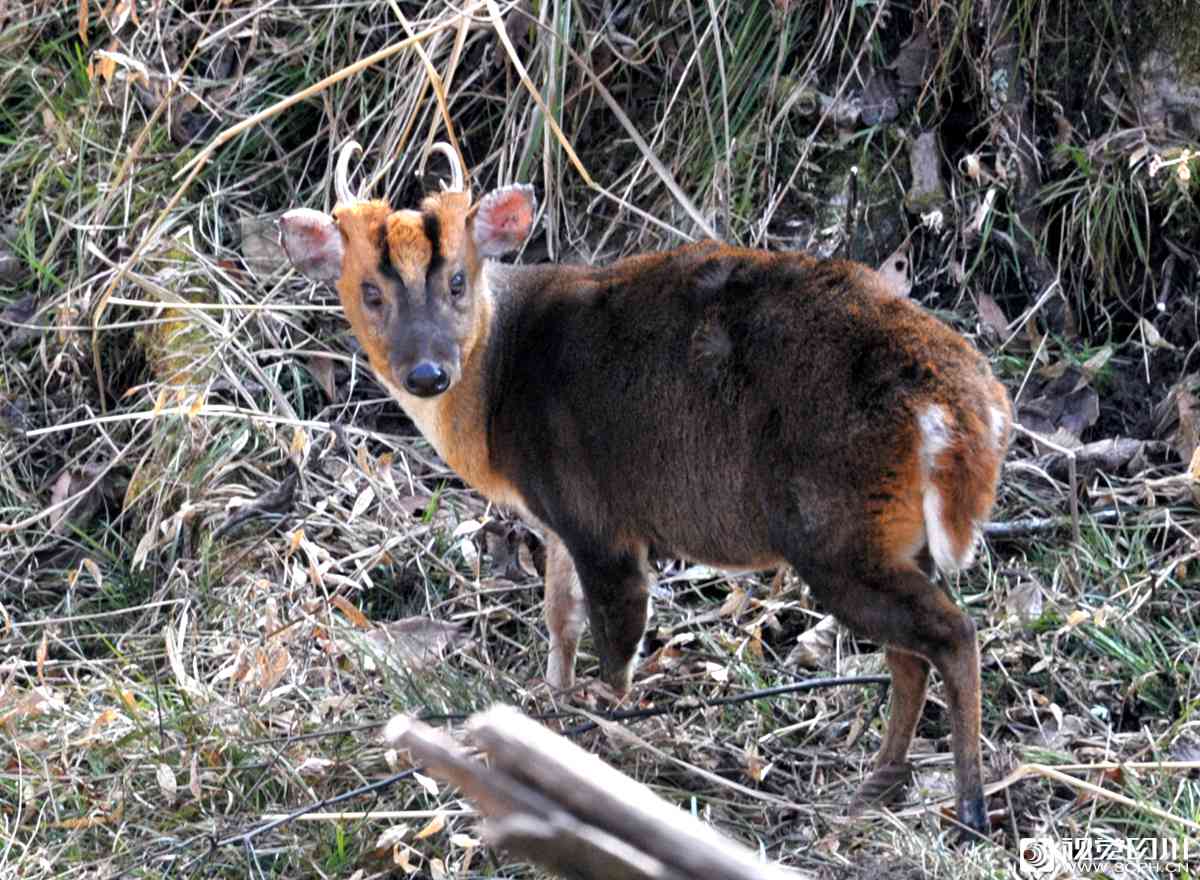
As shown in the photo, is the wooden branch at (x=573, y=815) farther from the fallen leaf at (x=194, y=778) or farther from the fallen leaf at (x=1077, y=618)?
the fallen leaf at (x=1077, y=618)

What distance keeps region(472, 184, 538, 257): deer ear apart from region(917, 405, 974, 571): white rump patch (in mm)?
1574

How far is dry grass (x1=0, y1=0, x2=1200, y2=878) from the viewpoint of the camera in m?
4.65

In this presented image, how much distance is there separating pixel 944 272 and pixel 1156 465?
103 cm

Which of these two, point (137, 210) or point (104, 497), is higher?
point (137, 210)

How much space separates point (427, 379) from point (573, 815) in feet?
→ 9.43

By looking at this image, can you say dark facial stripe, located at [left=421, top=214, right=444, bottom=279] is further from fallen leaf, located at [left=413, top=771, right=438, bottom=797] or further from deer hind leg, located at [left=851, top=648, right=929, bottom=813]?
deer hind leg, located at [left=851, top=648, right=929, bottom=813]

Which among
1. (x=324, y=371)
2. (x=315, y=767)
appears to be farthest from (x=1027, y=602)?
(x=324, y=371)

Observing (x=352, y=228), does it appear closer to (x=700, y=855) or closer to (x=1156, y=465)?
(x=1156, y=465)

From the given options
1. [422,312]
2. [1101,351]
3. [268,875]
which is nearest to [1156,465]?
[1101,351]

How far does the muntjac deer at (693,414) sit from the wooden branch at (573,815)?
2.14 metres

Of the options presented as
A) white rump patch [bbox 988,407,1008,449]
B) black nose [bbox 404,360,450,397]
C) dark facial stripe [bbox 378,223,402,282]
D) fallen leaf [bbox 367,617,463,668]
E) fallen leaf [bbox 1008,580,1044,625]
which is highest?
dark facial stripe [bbox 378,223,402,282]

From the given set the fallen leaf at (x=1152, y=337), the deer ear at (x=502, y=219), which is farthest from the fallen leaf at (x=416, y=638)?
the fallen leaf at (x=1152, y=337)

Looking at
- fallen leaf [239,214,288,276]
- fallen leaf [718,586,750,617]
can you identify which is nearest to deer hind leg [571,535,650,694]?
fallen leaf [718,586,750,617]

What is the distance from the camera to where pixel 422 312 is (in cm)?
503
